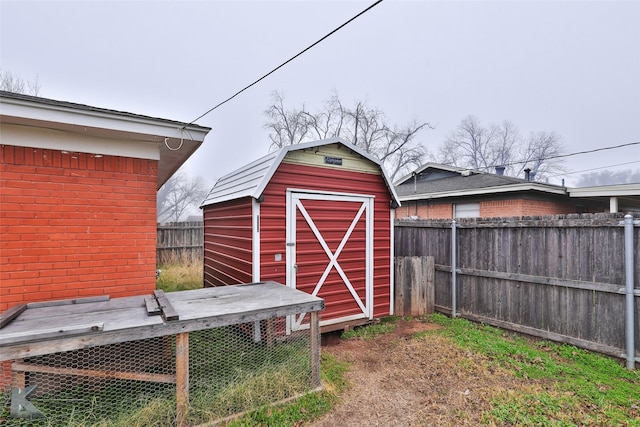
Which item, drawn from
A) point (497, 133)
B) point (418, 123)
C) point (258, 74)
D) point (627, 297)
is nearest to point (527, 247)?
point (627, 297)

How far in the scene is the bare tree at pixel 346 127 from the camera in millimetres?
25656

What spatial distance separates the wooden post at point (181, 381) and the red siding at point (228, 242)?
1806mm

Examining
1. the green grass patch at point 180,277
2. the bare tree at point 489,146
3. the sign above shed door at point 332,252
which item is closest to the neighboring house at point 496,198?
the sign above shed door at point 332,252

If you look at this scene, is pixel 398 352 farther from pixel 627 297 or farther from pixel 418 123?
pixel 418 123

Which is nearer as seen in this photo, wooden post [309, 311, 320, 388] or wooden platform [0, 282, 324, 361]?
wooden platform [0, 282, 324, 361]

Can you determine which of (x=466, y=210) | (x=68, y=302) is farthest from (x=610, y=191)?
(x=68, y=302)

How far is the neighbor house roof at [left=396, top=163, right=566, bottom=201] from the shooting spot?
10281 mm

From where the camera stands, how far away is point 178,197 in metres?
37.8

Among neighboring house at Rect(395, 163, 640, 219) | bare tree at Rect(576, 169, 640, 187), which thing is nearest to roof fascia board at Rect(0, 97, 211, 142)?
neighboring house at Rect(395, 163, 640, 219)

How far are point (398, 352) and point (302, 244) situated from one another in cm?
210

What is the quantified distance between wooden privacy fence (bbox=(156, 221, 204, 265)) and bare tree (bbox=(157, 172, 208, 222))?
1068 inches

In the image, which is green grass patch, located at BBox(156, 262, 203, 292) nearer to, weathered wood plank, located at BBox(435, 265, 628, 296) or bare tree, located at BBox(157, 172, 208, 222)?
weathered wood plank, located at BBox(435, 265, 628, 296)

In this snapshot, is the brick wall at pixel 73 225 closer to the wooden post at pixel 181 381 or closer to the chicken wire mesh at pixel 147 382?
the chicken wire mesh at pixel 147 382

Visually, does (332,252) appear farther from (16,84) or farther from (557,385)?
(16,84)
